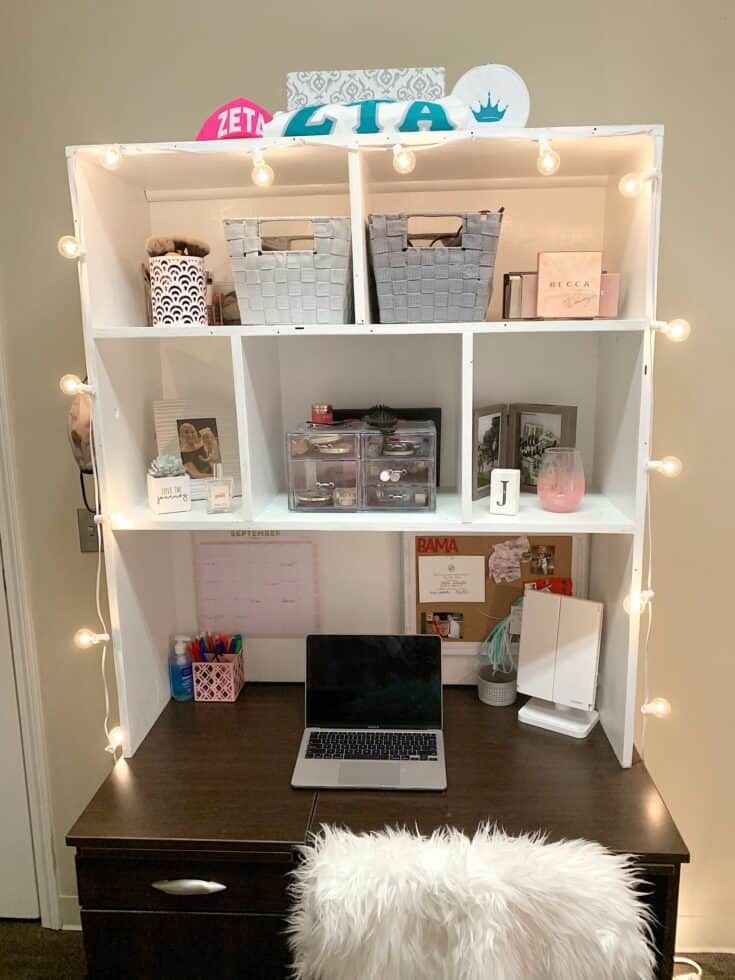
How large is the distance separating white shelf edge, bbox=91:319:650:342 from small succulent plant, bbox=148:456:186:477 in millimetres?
276

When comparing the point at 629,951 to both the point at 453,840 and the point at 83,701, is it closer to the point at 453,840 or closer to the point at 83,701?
the point at 453,840

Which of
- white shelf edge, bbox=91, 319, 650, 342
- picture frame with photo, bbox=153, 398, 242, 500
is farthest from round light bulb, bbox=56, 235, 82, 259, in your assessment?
picture frame with photo, bbox=153, 398, 242, 500

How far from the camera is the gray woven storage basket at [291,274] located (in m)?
1.46

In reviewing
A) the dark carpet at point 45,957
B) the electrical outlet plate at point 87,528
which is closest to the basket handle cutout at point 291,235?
the electrical outlet plate at point 87,528

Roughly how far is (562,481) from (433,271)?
1.64 feet

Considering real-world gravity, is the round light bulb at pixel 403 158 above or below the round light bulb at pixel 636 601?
above

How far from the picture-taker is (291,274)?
147 cm

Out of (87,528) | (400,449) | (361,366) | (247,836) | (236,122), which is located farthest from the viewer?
(87,528)

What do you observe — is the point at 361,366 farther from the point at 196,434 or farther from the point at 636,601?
the point at 636,601

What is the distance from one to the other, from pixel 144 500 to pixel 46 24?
3.81 ft

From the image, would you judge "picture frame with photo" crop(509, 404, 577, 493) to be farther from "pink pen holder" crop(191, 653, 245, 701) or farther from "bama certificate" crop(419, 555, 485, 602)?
"pink pen holder" crop(191, 653, 245, 701)

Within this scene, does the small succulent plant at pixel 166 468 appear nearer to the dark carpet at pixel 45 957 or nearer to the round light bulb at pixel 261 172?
the round light bulb at pixel 261 172

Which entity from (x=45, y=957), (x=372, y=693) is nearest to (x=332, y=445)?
(x=372, y=693)

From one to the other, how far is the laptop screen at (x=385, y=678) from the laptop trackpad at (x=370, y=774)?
13 cm
